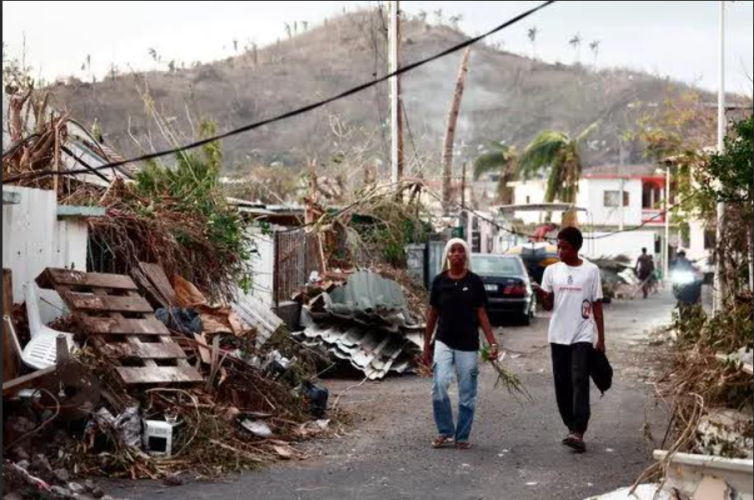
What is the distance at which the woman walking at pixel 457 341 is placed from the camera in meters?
11.1

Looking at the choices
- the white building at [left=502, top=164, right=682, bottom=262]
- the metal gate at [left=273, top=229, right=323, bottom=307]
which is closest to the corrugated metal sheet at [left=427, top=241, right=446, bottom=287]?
the metal gate at [left=273, top=229, right=323, bottom=307]

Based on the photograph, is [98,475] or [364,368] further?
[364,368]

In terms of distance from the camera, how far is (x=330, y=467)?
1005 centimetres

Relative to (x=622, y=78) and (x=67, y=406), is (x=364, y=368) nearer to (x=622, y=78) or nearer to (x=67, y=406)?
(x=67, y=406)

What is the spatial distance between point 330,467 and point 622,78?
16802 centimetres

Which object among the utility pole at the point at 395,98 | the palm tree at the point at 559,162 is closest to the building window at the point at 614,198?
the palm tree at the point at 559,162

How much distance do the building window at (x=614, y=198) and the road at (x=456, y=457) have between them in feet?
216

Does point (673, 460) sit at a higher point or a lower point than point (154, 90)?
lower

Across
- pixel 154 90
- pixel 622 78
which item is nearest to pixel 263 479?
pixel 154 90

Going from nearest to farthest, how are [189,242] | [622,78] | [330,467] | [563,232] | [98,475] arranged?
1. [98,475]
2. [330,467]
3. [563,232]
4. [189,242]
5. [622,78]

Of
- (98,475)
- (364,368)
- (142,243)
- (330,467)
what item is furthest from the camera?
(364,368)

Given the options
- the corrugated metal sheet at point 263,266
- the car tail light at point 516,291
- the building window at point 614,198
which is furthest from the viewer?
the building window at point 614,198

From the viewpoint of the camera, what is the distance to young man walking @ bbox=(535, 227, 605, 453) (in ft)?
36.0

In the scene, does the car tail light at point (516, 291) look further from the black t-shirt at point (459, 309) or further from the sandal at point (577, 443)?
the sandal at point (577, 443)
